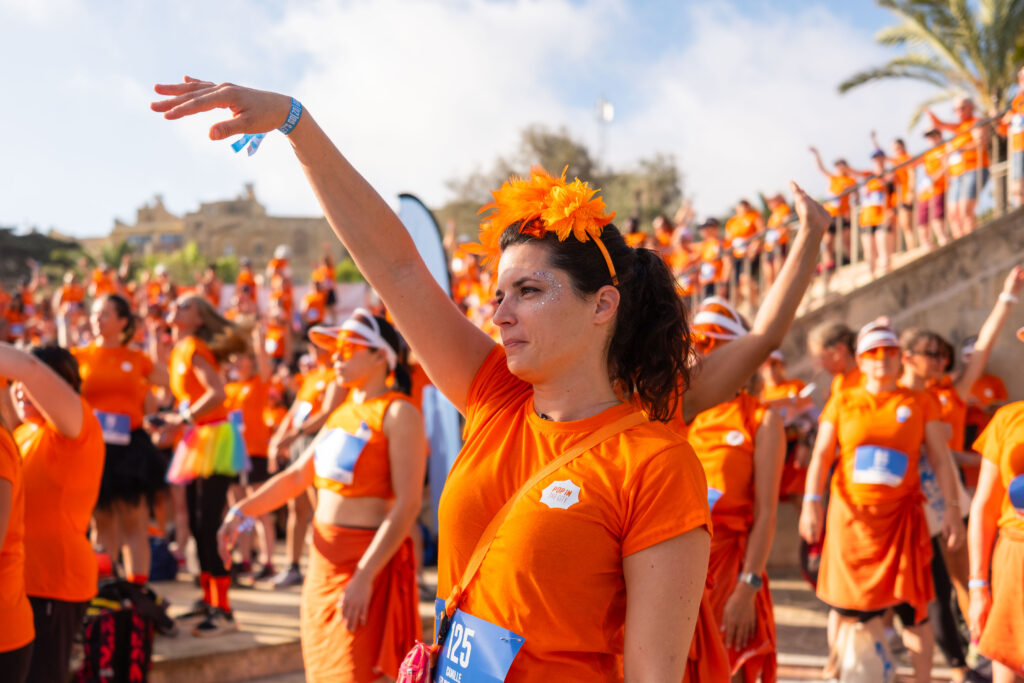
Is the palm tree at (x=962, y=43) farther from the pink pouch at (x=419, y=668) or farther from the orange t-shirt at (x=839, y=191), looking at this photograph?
the pink pouch at (x=419, y=668)

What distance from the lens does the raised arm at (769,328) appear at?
2830 millimetres

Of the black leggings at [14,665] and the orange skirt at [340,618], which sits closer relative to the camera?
the black leggings at [14,665]

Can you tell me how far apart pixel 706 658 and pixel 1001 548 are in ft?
6.43

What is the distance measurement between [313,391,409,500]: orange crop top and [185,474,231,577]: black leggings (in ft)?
9.71

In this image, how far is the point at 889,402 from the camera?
5.41m

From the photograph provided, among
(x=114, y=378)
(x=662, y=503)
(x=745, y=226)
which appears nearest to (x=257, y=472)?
(x=114, y=378)

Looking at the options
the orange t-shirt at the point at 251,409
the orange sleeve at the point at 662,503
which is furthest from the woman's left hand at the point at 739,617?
the orange t-shirt at the point at 251,409

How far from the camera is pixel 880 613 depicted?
17.2 ft

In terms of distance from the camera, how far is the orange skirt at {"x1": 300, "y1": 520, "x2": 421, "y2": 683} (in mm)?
3873

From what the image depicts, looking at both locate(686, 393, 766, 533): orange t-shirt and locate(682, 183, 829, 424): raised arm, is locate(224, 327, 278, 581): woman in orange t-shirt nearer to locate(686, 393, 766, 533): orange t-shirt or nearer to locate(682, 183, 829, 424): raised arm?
locate(686, 393, 766, 533): orange t-shirt

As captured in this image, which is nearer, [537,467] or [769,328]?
[537,467]

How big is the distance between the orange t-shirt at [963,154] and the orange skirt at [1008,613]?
8.10 metres

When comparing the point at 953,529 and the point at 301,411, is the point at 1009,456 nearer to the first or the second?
the point at 953,529

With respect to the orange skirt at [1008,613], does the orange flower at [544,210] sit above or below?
above
